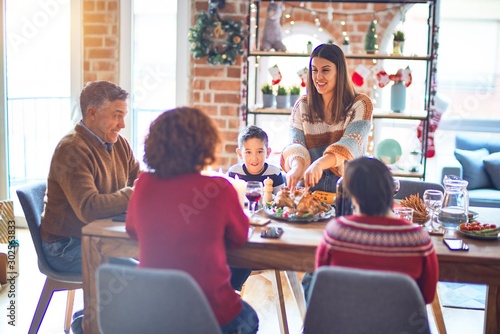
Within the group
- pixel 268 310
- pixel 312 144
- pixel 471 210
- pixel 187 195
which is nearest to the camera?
pixel 187 195

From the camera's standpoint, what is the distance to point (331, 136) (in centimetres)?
290

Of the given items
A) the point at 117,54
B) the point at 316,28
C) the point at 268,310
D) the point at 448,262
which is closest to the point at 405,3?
the point at 316,28

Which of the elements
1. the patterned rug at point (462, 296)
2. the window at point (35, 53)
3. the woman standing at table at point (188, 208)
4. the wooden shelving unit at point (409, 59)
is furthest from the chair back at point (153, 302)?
the window at point (35, 53)

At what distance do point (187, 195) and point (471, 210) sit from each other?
1.35 metres

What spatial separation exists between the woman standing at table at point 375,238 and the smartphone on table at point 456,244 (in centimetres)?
27

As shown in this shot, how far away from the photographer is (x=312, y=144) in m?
2.94

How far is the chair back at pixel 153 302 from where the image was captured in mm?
1679

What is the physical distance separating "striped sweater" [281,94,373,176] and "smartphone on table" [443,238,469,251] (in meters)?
0.67

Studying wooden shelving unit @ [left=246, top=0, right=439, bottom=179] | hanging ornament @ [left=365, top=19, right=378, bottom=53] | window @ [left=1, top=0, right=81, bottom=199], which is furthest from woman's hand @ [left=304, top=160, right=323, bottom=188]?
window @ [left=1, top=0, right=81, bottom=199]

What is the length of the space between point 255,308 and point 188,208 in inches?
67.7

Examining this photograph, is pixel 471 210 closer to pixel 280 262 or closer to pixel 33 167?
pixel 280 262

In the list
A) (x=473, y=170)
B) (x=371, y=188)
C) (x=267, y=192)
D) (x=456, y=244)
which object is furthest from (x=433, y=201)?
(x=473, y=170)

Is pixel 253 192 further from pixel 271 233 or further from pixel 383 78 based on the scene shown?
pixel 383 78

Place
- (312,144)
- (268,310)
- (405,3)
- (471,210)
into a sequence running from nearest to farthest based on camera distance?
1. (471,210)
2. (312,144)
3. (268,310)
4. (405,3)
